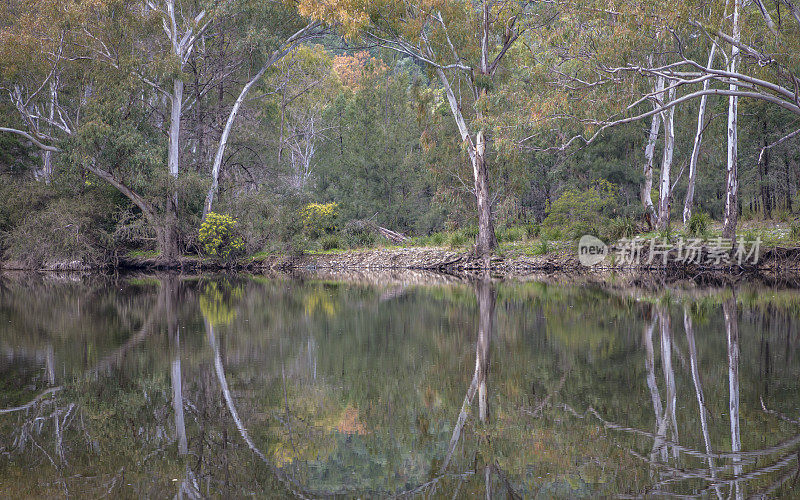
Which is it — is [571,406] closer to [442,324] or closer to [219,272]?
[442,324]

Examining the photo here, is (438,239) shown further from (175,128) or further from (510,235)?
(175,128)

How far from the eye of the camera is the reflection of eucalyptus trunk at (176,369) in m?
5.05

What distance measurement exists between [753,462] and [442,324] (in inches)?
259

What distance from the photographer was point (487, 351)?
824 centimetres

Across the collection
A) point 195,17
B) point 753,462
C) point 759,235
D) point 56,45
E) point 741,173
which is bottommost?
point 753,462

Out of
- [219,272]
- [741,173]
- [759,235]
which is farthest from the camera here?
[741,173]

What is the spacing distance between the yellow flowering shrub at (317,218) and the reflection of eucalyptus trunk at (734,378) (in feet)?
61.5

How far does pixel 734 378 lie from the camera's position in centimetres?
654

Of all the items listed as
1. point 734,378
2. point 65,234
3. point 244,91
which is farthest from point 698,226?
point 65,234

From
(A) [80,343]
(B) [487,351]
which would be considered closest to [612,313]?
(B) [487,351]

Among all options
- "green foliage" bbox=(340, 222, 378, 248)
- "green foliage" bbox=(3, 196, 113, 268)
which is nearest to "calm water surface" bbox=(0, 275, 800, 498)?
"green foliage" bbox=(3, 196, 113, 268)

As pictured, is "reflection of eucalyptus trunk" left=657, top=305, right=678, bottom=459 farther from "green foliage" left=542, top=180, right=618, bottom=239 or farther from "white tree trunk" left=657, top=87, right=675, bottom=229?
"white tree trunk" left=657, top=87, right=675, bottom=229

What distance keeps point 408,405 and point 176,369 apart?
10.3ft

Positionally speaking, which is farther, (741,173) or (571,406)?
(741,173)
